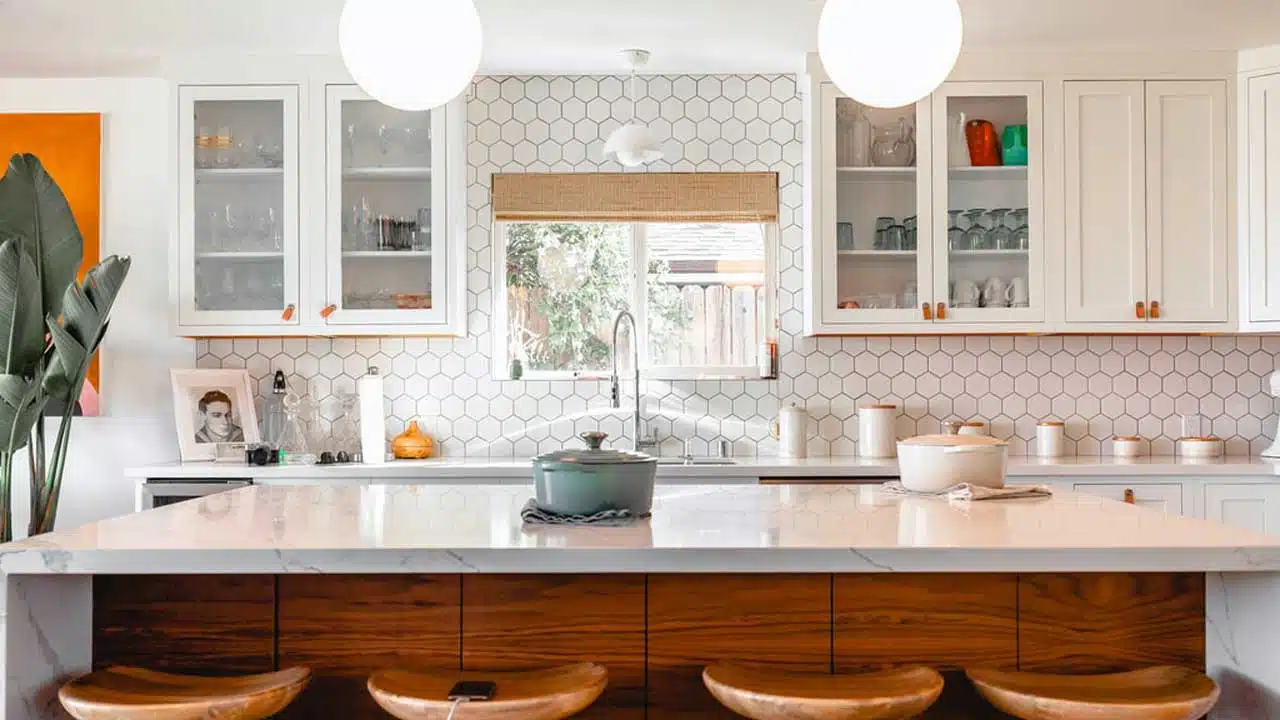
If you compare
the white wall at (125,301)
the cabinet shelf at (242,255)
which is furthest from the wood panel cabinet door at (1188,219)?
the white wall at (125,301)

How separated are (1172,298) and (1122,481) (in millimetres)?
733

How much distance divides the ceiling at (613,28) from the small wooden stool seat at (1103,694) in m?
2.39

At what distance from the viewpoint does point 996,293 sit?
4000 mm

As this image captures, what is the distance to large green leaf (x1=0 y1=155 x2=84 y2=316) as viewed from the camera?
3.72 meters

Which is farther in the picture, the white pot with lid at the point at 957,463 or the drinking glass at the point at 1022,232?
the drinking glass at the point at 1022,232

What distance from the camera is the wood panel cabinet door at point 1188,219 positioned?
13.0 ft

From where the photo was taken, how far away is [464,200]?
423 cm

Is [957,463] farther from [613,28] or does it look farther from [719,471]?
[613,28]

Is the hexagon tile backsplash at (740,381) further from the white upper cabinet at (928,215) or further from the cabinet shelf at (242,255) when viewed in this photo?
the cabinet shelf at (242,255)

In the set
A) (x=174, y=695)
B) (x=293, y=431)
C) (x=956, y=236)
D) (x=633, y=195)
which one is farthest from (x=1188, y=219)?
(x=174, y=695)

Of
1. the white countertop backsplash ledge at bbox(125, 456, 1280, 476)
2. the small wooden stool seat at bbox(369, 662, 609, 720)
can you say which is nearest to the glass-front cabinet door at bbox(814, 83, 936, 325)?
the white countertop backsplash ledge at bbox(125, 456, 1280, 476)

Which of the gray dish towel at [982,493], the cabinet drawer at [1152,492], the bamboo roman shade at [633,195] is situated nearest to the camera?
the gray dish towel at [982,493]

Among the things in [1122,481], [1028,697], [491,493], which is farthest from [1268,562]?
[1122,481]

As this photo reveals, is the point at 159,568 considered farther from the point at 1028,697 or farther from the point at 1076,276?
the point at 1076,276
